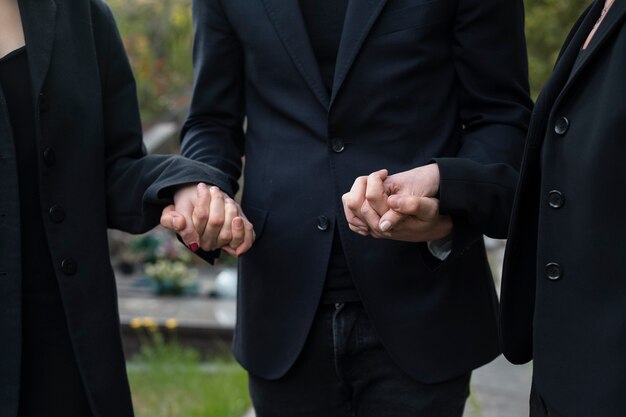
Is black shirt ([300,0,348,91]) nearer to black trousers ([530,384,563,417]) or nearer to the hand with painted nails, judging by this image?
the hand with painted nails

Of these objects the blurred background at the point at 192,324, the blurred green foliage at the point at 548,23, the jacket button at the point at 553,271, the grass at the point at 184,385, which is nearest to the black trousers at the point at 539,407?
the jacket button at the point at 553,271

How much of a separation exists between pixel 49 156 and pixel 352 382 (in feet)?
2.90

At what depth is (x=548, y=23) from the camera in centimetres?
616

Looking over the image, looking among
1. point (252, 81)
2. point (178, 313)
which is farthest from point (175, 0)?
point (252, 81)

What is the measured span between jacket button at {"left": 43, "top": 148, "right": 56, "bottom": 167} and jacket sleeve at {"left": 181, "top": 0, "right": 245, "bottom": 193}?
441 mm

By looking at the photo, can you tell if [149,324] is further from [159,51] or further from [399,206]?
[159,51]

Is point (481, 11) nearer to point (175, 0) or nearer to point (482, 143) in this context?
point (482, 143)

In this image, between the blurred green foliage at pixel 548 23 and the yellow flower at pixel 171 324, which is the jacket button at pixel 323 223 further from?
the yellow flower at pixel 171 324

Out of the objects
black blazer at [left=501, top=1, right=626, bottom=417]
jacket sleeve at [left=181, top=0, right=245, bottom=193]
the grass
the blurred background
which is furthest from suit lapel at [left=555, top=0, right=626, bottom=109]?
the grass

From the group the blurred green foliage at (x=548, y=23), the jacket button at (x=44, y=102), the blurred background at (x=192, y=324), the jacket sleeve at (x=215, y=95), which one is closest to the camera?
the jacket button at (x=44, y=102)

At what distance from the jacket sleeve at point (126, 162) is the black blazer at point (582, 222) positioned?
787 mm

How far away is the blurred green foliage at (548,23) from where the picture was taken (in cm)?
614

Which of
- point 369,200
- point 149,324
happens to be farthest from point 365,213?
point 149,324

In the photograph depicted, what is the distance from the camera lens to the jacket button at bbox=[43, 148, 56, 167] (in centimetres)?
219
